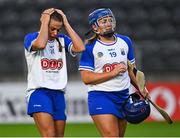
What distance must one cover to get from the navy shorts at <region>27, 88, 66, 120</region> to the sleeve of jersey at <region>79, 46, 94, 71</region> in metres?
0.43

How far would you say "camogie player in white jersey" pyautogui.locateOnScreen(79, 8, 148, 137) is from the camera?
24.0ft

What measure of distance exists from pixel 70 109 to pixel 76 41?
802 centimetres

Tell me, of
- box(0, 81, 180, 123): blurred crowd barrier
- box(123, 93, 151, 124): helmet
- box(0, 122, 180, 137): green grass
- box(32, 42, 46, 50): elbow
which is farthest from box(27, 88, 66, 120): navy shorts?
box(0, 81, 180, 123): blurred crowd barrier

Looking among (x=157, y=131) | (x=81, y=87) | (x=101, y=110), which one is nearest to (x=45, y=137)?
(x=101, y=110)

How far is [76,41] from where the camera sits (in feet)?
24.7

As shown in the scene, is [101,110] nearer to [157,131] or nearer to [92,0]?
[157,131]

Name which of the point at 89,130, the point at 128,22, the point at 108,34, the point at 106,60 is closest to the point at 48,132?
the point at 106,60

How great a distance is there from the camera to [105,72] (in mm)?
7359

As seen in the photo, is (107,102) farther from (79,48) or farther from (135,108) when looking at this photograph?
(79,48)

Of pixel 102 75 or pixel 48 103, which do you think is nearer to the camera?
pixel 102 75

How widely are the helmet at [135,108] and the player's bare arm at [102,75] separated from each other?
38 cm

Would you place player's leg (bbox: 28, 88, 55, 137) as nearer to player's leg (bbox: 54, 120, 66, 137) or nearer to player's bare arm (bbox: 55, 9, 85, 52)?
player's leg (bbox: 54, 120, 66, 137)

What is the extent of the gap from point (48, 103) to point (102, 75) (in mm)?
658

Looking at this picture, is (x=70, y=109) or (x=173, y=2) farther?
(x=173, y=2)
